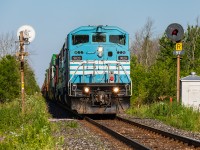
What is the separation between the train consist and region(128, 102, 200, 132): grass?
1.66m

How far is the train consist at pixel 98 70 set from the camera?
16.9m

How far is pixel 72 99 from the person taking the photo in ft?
55.7

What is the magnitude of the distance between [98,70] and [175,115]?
11.3 ft

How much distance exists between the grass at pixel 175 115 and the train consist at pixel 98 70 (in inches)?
65.5

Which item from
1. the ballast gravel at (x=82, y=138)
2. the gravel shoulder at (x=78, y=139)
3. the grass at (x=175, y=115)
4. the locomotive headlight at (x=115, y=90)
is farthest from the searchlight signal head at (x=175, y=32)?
the gravel shoulder at (x=78, y=139)

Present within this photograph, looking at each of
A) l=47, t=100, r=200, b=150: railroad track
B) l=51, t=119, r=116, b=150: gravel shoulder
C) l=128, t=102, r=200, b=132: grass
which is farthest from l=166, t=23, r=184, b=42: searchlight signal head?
l=51, t=119, r=116, b=150: gravel shoulder

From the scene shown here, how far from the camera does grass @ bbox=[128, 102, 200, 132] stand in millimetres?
14295

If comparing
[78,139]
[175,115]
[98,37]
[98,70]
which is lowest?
[78,139]

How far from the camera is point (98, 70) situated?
17.3m

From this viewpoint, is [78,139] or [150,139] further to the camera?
[78,139]

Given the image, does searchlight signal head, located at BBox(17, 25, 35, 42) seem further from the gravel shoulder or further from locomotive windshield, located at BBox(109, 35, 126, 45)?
locomotive windshield, located at BBox(109, 35, 126, 45)

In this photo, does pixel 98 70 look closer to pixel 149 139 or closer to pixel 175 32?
pixel 175 32

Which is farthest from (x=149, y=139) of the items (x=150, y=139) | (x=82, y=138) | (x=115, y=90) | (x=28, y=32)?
(x=115, y=90)

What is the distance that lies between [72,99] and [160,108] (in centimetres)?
379
